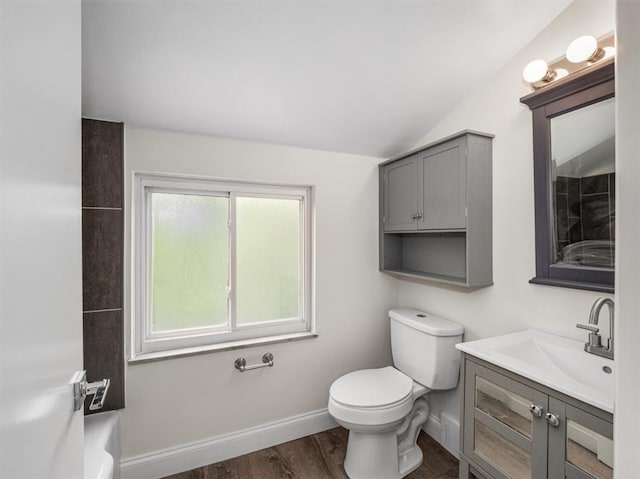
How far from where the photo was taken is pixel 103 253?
5.31 ft

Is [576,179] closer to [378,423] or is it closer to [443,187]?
[443,187]

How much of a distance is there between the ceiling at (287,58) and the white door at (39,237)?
0.67 metres

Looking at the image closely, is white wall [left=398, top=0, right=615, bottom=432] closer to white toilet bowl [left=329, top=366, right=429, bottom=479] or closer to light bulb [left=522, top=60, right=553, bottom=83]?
light bulb [left=522, top=60, right=553, bottom=83]

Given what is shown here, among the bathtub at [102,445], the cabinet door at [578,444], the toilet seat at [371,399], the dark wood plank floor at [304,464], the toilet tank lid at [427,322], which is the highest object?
the toilet tank lid at [427,322]

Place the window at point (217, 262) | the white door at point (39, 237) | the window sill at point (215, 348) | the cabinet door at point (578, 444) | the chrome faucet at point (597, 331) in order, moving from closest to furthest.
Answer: the white door at point (39, 237), the cabinet door at point (578, 444), the chrome faucet at point (597, 331), the window sill at point (215, 348), the window at point (217, 262)

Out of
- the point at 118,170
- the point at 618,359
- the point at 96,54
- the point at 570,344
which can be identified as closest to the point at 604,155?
the point at 570,344

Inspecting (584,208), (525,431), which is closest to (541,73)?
(584,208)

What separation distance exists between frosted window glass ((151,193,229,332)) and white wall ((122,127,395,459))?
191 mm

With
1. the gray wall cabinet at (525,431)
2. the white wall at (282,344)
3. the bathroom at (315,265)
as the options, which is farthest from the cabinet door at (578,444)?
the white wall at (282,344)

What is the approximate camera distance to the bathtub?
1269 millimetres

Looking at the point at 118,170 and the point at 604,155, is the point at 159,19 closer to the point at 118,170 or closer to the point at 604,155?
the point at 118,170

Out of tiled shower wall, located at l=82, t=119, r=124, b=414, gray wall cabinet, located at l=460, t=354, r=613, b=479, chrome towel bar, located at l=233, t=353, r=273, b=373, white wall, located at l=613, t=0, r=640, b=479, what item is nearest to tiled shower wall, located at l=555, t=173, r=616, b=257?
gray wall cabinet, located at l=460, t=354, r=613, b=479

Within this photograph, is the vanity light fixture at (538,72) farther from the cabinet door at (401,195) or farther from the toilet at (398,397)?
the toilet at (398,397)

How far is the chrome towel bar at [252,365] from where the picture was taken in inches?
74.2
